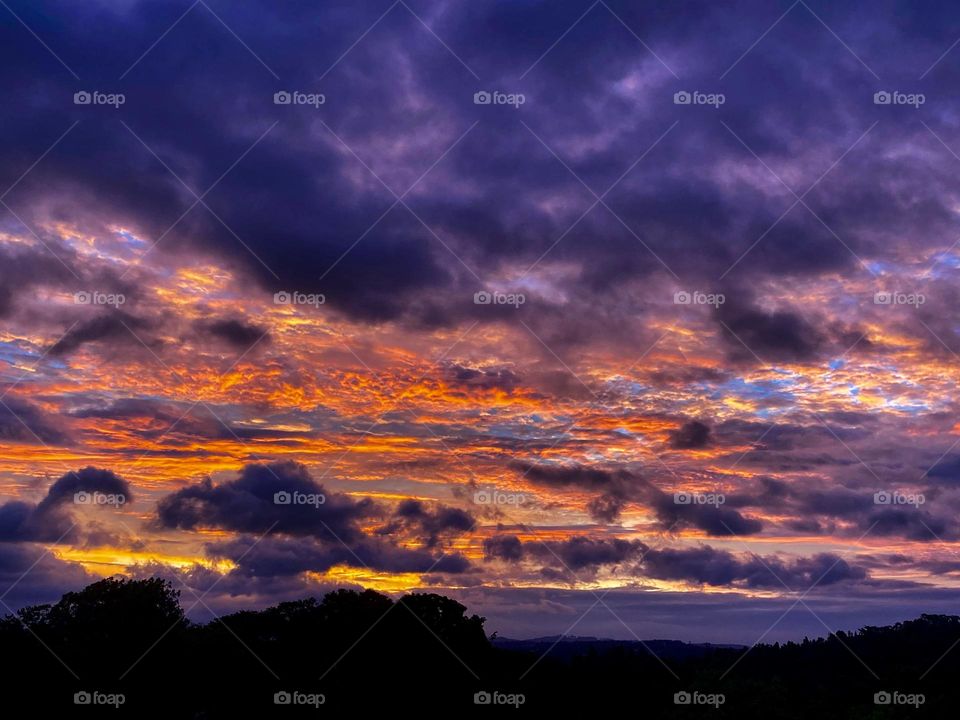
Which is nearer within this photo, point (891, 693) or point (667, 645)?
point (891, 693)

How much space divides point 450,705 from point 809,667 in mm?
43687

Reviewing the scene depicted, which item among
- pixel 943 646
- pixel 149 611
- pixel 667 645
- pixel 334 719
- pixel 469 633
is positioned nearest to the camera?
pixel 334 719

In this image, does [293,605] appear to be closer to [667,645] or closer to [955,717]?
[955,717]

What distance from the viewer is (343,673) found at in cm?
6172

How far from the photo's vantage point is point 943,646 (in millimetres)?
84812

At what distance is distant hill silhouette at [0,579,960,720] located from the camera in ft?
187

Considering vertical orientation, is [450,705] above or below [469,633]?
below

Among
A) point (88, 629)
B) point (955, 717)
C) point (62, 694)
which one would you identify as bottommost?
point (955, 717)

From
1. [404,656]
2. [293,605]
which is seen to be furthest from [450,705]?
[293,605]

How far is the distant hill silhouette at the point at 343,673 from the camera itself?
5700cm

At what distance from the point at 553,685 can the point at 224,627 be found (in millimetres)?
26105

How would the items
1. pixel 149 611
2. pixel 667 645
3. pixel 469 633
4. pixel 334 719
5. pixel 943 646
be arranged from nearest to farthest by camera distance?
pixel 334 719 < pixel 149 611 < pixel 469 633 < pixel 943 646 < pixel 667 645

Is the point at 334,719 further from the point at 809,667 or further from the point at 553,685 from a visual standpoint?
the point at 809,667

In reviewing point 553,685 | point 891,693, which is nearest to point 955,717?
point 891,693
